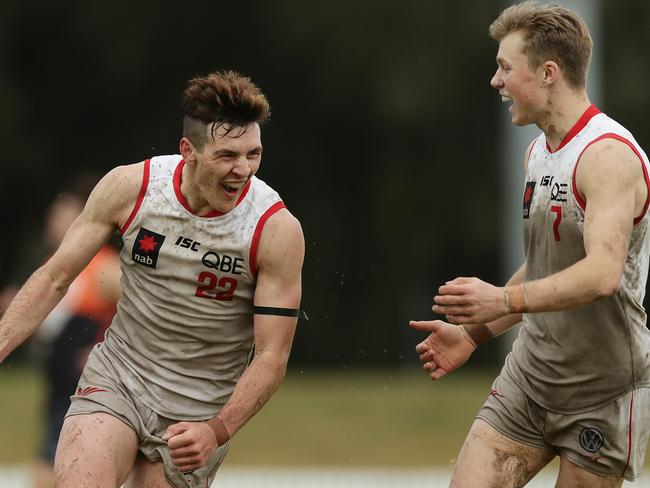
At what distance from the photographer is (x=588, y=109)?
6270mm

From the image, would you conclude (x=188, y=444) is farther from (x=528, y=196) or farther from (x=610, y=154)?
(x=610, y=154)

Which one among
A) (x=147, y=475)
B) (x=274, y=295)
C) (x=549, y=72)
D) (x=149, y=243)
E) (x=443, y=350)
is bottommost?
(x=147, y=475)

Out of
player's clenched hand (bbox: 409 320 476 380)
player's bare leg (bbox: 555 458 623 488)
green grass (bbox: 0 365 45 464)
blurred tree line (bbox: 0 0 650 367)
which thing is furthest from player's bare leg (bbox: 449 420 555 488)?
blurred tree line (bbox: 0 0 650 367)

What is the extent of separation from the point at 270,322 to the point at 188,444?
69 cm

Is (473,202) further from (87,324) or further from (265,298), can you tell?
(265,298)

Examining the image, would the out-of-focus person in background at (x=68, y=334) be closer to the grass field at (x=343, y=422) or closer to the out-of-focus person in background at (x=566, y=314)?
the grass field at (x=343, y=422)

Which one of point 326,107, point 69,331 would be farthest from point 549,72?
point 326,107

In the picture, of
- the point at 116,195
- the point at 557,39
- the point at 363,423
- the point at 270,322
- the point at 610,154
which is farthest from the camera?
the point at 363,423

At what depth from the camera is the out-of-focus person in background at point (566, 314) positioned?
6.11m

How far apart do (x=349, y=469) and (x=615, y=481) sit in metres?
8.61

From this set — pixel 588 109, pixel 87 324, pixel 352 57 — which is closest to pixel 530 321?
pixel 588 109

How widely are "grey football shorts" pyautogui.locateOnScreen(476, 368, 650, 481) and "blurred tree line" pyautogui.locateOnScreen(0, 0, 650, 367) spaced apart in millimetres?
22177

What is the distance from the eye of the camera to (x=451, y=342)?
6.75 metres

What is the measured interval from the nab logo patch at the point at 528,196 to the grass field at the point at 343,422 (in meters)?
7.39
